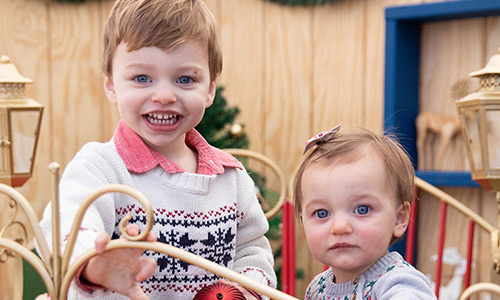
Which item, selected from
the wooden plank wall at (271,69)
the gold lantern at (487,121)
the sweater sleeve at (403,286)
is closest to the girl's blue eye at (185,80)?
the sweater sleeve at (403,286)

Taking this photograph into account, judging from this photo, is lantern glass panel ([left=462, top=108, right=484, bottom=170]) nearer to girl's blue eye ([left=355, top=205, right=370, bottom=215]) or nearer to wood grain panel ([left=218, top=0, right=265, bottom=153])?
girl's blue eye ([left=355, top=205, right=370, bottom=215])

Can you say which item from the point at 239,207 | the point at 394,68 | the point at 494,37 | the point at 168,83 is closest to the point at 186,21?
the point at 168,83

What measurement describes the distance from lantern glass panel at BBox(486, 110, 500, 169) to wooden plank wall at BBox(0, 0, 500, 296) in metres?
0.86

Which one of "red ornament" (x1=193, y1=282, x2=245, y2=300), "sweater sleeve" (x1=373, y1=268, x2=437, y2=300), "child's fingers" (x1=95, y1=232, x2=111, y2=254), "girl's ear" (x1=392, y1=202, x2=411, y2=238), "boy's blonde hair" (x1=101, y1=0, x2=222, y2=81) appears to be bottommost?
"red ornament" (x1=193, y1=282, x2=245, y2=300)

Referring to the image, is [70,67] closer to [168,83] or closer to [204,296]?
[168,83]

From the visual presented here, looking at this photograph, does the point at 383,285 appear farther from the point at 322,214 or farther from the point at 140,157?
the point at 140,157

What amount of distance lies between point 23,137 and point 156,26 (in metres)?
0.54

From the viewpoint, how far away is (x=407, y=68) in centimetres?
226

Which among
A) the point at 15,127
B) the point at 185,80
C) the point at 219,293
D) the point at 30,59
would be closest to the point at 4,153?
the point at 15,127

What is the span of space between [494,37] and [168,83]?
1.47 meters

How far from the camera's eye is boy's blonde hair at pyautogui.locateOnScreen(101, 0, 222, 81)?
3.41 feet

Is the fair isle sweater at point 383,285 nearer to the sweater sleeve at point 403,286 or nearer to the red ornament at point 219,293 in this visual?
the sweater sleeve at point 403,286

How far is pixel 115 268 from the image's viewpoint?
753mm

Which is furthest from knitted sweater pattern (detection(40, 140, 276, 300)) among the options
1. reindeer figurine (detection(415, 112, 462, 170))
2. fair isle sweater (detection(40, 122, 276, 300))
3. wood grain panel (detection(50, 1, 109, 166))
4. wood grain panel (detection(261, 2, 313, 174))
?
wood grain panel (detection(50, 1, 109, 166))
